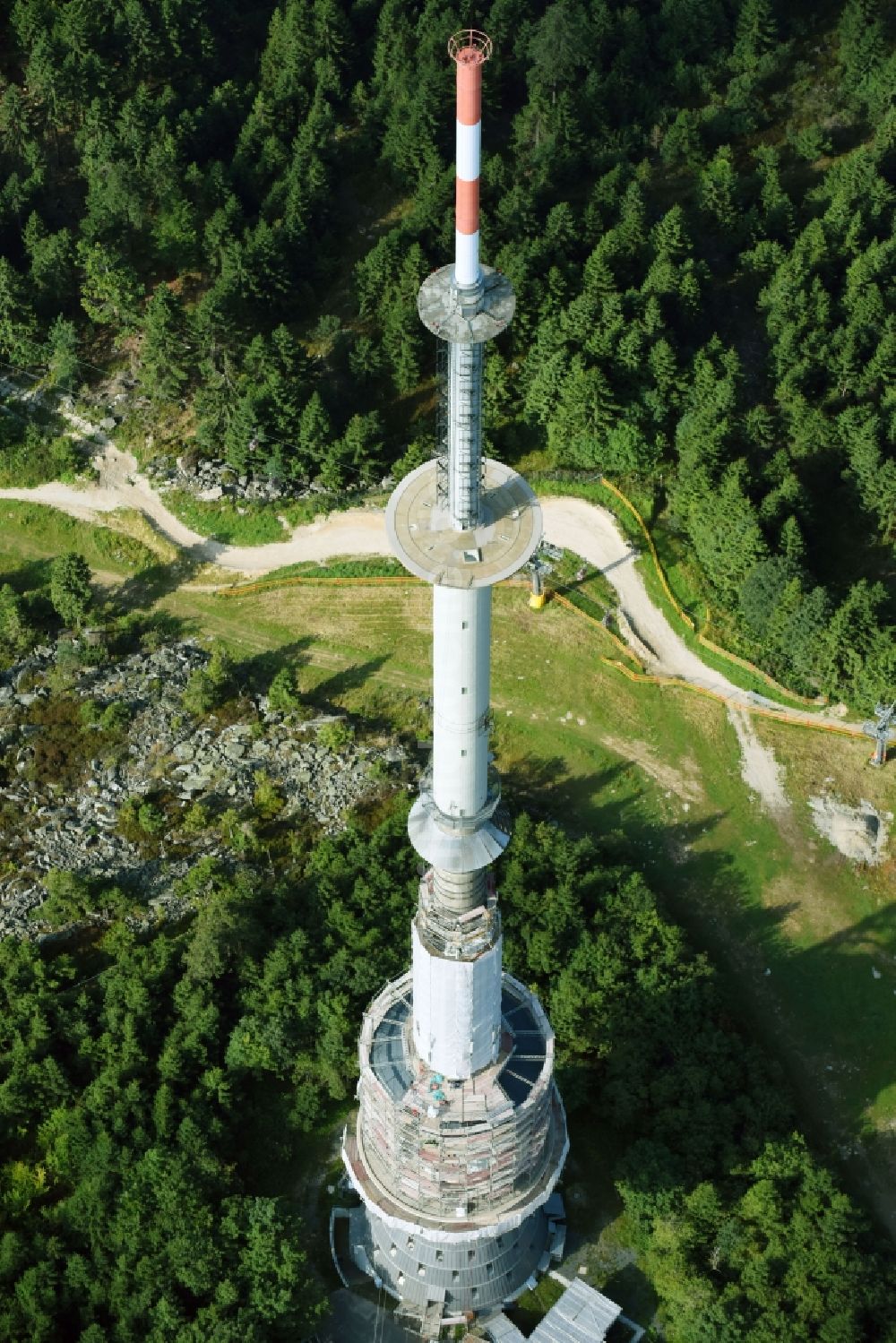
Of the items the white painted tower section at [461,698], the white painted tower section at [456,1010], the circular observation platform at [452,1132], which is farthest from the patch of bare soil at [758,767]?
the white painted tower section at [461,698]

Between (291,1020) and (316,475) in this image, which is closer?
(291,1020)

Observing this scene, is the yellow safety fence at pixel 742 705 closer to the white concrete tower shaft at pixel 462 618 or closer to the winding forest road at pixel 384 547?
the winding forest road at pixel 384 547

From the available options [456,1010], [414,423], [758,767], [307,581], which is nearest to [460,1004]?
[456,1010]

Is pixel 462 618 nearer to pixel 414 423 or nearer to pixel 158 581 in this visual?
pixel 158 581

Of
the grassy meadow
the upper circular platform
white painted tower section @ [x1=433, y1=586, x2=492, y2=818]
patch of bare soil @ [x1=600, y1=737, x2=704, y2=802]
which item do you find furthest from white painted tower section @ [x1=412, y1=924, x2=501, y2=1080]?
patch of bare soil @ [x1=600, y1=737, x2=704, y2=802]

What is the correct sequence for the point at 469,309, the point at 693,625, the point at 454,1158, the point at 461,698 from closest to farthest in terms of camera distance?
the point at 469,309 → the point at 461,698 → the point at 454,1158 → the point at 693,625

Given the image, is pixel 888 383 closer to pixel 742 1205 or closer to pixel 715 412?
pixel 715 412

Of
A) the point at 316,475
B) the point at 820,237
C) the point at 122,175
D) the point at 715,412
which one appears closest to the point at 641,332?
the point at 715,412
